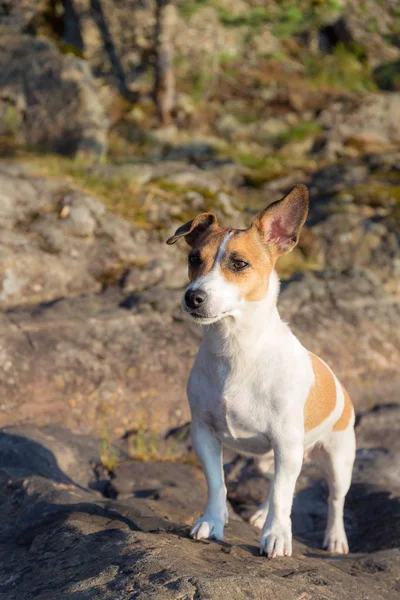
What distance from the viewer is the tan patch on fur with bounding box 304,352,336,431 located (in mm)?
4883

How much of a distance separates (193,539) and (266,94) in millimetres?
19386

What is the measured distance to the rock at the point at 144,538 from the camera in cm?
337

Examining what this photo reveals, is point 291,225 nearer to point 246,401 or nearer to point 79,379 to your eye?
point 246,401

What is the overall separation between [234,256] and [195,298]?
0.52 metres

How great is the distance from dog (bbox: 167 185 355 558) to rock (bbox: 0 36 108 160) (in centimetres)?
1035

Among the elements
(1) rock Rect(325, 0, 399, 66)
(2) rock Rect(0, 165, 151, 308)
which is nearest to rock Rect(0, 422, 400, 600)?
(2) rock Rect(0, 165, 151, 308)

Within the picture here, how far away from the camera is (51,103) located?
15.0 metres

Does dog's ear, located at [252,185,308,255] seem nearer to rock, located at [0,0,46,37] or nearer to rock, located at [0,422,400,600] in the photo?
rock, located at [0,422,400,600]

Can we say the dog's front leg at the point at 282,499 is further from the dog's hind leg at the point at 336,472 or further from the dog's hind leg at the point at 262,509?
the dog's hind leg at the point at 262,509

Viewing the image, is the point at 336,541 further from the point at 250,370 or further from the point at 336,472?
the point at 250,370

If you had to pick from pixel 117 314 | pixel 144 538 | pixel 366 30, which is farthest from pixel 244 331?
pixel 366 30

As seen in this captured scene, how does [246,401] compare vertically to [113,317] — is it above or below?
above

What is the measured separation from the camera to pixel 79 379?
25.0ft

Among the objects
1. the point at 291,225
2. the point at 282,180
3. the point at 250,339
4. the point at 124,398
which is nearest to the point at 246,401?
the point at 250,339
